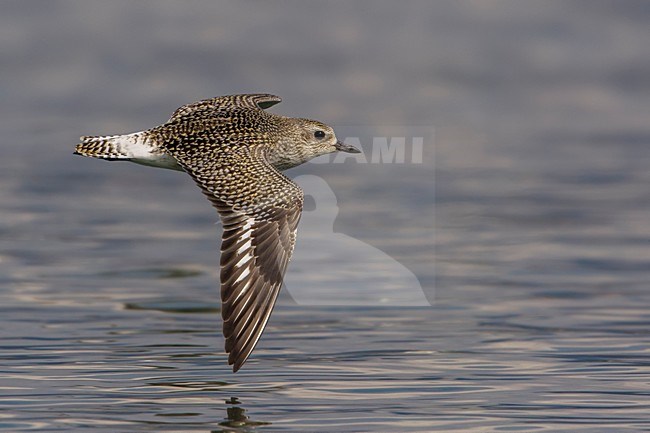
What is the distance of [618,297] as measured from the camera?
968 inches

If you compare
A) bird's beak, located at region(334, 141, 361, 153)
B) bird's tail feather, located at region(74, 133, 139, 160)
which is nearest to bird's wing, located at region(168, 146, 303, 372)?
bird's tail feather, located at region(74, 133, 139, 160)

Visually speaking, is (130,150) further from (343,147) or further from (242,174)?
(343,147)

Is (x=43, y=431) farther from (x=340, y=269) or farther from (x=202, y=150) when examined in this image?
(x=340, y=269)

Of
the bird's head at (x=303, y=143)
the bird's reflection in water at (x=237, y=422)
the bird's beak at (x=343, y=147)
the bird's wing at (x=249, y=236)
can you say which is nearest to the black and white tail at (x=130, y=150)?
the bird's wing at (x=249, y=236)

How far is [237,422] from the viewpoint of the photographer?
15180 mm

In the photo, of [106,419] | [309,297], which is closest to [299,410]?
[106,419]

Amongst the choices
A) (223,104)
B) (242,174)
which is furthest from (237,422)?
(223,104)

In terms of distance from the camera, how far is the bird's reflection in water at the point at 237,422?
14.9 m

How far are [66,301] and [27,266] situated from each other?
10.1 feet

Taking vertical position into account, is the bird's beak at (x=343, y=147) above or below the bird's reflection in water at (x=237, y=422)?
above

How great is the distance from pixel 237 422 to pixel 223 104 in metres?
4.16

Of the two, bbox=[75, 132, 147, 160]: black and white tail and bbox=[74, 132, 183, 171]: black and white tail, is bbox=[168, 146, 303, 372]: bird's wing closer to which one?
bbox=[74, 132, 183, 171]: black and white tail

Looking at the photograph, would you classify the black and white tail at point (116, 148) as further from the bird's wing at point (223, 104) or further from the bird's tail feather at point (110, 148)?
the bird's wing at point (223, 104)

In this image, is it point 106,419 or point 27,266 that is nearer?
point 106,419
